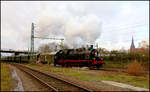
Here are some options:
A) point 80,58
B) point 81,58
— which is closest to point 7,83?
point 81,58

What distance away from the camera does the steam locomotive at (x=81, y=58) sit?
2148 cm

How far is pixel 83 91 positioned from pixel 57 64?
23.5m

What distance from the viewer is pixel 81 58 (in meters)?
23.3

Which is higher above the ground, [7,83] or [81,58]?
[81,58]

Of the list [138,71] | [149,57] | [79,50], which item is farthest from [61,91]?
[149,57]

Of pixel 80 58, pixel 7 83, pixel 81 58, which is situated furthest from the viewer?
pixel 80 58

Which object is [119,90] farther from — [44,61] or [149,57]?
[44,61]

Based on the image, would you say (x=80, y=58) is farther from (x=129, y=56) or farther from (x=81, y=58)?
(x=129, y=56)

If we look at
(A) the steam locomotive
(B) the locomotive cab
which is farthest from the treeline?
(B) the locomotive cab

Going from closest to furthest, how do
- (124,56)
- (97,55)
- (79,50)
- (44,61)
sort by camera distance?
(97,55)
(79,50)
(124,56)
(44,61)

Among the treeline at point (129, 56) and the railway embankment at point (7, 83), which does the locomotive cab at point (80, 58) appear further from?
the railway embankment at point (7, 83)

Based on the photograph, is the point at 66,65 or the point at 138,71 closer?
the point at 138,71

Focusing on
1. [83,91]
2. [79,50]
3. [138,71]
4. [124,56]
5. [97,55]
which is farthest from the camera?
[124,56]

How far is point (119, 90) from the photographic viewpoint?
815 cm
